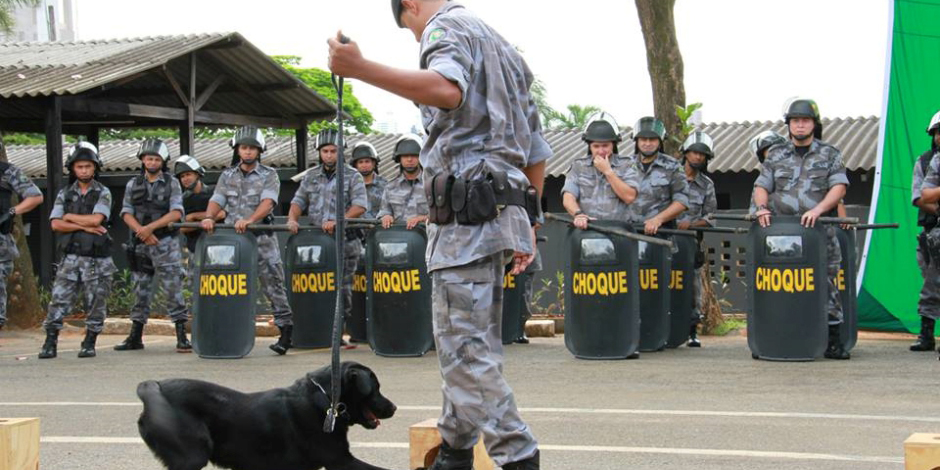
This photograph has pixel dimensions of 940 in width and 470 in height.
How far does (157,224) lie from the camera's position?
11445 mm

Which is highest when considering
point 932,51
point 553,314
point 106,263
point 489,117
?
point 932,51

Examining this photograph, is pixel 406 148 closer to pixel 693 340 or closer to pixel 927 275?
pixel 693 340

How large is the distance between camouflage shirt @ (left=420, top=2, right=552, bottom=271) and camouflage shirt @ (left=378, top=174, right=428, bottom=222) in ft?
22.2

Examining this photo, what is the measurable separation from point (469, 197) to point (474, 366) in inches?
23.7

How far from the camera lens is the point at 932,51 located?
1197cm

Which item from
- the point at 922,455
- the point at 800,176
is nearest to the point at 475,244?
the point at 922,455

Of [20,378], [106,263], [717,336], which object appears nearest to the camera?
[20,378]

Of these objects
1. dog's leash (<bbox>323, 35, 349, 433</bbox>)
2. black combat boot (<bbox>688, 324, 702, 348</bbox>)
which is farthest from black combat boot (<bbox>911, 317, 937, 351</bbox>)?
dog's leash (<bbox>323, 35, 349, 433</bbox>)

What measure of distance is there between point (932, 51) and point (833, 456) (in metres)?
7.50

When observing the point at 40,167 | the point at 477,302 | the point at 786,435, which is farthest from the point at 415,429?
the point at 40,167

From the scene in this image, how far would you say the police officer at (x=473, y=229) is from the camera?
4.34m

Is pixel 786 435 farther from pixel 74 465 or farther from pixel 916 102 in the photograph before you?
pixel 916 102

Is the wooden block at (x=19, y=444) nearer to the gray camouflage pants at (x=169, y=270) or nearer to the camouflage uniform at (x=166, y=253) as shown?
the camouflage uniform at (x=166, y=253)

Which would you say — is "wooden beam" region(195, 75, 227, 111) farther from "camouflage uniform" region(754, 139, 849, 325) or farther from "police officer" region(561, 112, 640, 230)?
"camouflage uniform" region(754, 139, 849, 325)
